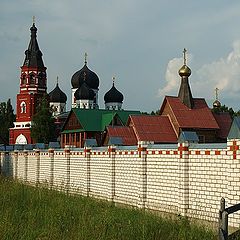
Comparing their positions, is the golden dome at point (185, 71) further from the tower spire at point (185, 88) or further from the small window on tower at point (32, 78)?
the small window on tower at point (32, 78)

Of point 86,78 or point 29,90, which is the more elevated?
point 86,78

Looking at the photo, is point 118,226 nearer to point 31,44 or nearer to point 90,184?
point 90,184

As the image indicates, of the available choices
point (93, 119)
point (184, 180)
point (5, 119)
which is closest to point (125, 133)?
point (93, 119)

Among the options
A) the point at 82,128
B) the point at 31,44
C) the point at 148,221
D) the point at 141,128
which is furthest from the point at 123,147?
the point at 31,44

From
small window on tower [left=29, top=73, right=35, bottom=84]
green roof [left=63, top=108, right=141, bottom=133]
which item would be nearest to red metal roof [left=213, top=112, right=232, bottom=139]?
green roof [left=63, top=108, right=141, bottom=133]

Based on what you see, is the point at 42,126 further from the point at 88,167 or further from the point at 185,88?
the point at 88,167

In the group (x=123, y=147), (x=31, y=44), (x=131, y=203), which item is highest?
(x=31, y=44)

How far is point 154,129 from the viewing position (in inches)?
1065

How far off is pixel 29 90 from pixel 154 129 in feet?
93.7

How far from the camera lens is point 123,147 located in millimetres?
14898

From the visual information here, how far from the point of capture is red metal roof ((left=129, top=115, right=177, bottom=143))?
86.7 feet

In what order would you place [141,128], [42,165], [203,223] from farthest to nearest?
1. [141,128]
2. [42,165]
3. [203,223]

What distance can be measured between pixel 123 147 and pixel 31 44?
41210 mm

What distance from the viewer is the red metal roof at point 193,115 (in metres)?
27.8
